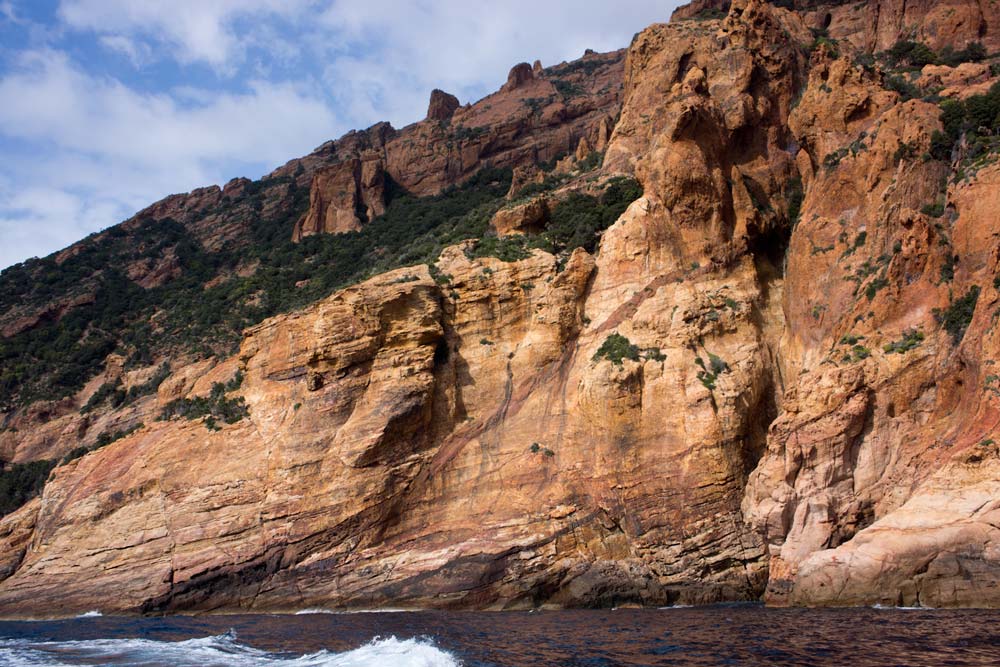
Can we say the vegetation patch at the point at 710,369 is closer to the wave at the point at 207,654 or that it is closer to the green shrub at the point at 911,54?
the wave at the point at 207,654

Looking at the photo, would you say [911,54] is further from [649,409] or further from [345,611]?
[345,611]

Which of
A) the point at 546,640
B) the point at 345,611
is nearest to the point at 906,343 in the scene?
the point at 546,640

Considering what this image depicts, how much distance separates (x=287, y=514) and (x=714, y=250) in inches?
763

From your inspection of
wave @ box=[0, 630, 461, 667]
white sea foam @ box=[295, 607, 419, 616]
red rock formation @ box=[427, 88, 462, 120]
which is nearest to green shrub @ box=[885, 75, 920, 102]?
white sea foam @ box=[295, 607, 419, 616]

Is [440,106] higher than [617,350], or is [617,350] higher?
[440,106]

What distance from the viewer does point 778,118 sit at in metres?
34.9

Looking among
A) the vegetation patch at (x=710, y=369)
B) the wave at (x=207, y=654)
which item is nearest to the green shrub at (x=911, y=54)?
the vegetation patch at (x=710, y=369)

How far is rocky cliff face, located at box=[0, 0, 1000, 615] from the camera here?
22.4 metres

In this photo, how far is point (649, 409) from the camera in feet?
89.1

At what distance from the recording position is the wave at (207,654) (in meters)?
15.4

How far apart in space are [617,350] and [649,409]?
2.61 metres

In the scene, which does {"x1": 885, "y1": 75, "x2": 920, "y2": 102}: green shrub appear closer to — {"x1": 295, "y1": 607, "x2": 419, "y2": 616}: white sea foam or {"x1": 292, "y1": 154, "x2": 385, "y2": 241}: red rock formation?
{"x1": 295, "y1": 607, "x2": 419, "y2": 616}: white sea foam

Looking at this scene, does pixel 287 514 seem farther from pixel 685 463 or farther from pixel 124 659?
pixel 685 463

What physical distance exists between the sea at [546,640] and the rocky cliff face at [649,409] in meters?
2.38
